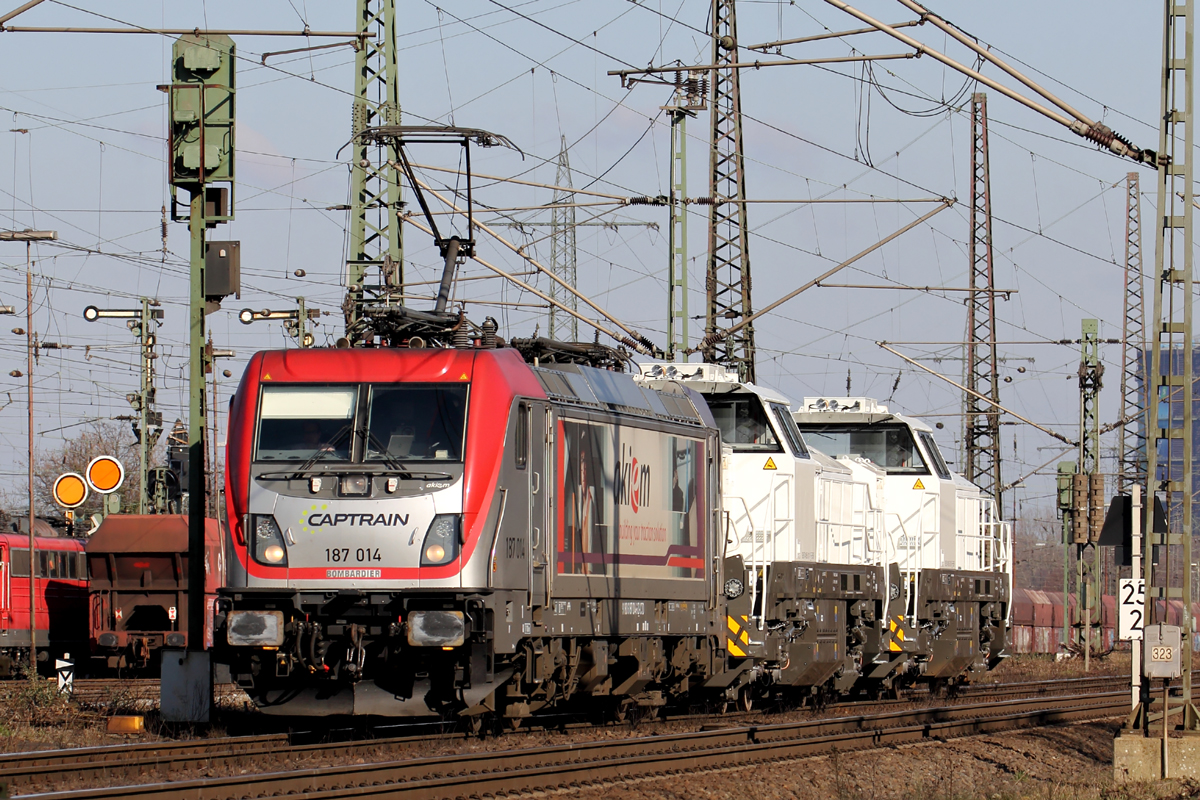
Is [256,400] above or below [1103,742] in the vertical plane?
above

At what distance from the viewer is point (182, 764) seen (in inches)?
557

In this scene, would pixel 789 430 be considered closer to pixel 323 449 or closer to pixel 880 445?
pixel 880 445

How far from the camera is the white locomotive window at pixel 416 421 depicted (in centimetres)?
1549

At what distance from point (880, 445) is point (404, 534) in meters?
14.1

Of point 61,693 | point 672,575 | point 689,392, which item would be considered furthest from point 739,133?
point 61,693

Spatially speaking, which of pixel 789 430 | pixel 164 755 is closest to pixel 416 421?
pixel 164 755

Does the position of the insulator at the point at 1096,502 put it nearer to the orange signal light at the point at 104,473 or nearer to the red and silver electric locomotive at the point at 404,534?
the orange signal light at the point at 104,473

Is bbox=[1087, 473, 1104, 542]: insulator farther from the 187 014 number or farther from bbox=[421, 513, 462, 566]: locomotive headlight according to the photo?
the 187 014 number

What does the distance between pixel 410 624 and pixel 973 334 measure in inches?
1393

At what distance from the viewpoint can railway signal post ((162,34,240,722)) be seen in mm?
19062

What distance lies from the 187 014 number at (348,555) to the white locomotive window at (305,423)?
35.4 inches

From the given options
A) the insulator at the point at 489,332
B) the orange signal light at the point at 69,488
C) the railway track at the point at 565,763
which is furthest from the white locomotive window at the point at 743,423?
the orange signal light at the point at 69,488

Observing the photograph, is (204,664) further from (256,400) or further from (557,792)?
(557,792)

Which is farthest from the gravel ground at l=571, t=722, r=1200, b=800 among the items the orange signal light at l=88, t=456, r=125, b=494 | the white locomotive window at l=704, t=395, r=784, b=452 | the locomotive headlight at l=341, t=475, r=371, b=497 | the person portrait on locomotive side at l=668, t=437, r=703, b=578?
the orange signal light at l=88, t=456, r=125, b=494
